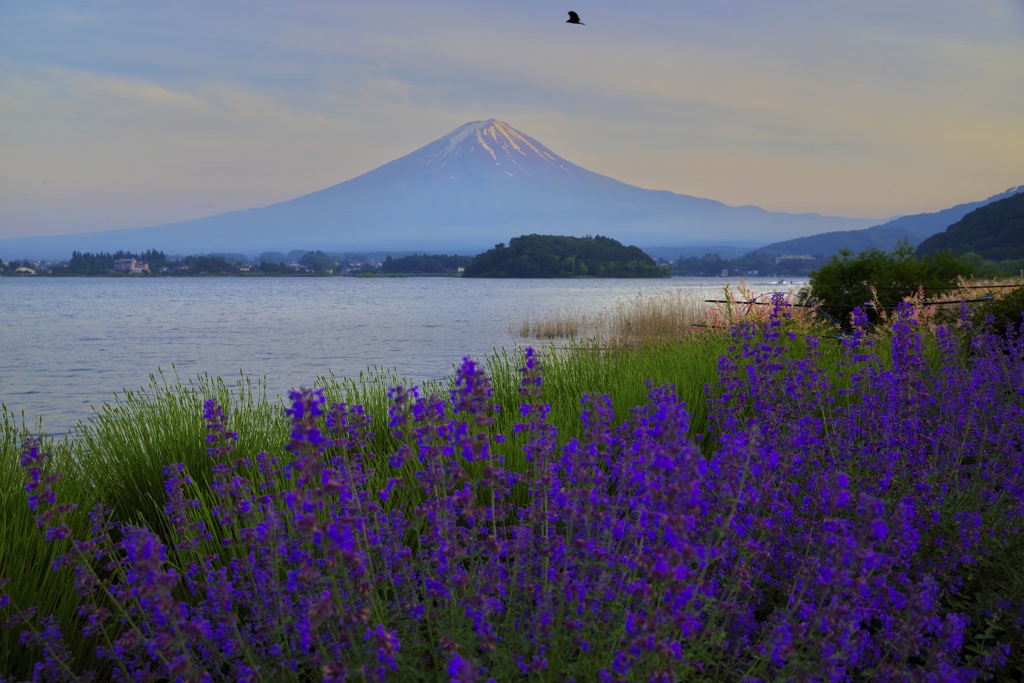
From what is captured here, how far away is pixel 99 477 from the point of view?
19.0 ft

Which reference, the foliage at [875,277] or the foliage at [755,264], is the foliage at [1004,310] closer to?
the foliage at [875,277]

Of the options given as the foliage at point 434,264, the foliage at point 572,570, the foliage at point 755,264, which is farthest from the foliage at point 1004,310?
the foliage at point 434,264

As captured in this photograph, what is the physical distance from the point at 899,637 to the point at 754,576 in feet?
1.82

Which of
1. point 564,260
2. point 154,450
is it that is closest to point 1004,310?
point 154,450

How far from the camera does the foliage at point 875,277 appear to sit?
16.2 m

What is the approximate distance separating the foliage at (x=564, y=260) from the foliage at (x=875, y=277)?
75.3m

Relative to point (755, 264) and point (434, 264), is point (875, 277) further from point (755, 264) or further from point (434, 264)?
point (434, 264)

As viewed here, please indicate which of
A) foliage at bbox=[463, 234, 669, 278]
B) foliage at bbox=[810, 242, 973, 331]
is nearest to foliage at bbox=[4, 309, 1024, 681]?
foliage at bbox=[810, 242, 973, 331]

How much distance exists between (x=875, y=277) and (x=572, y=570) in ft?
52.9

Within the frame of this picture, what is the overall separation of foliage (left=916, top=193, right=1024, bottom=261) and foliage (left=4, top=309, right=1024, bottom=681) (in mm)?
37802

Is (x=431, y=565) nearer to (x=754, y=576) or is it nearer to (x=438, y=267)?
(x=754, y=576)

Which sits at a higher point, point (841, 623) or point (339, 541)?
point (339, 541)

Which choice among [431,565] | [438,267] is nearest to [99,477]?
[431,565]

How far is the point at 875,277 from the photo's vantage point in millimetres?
16734
